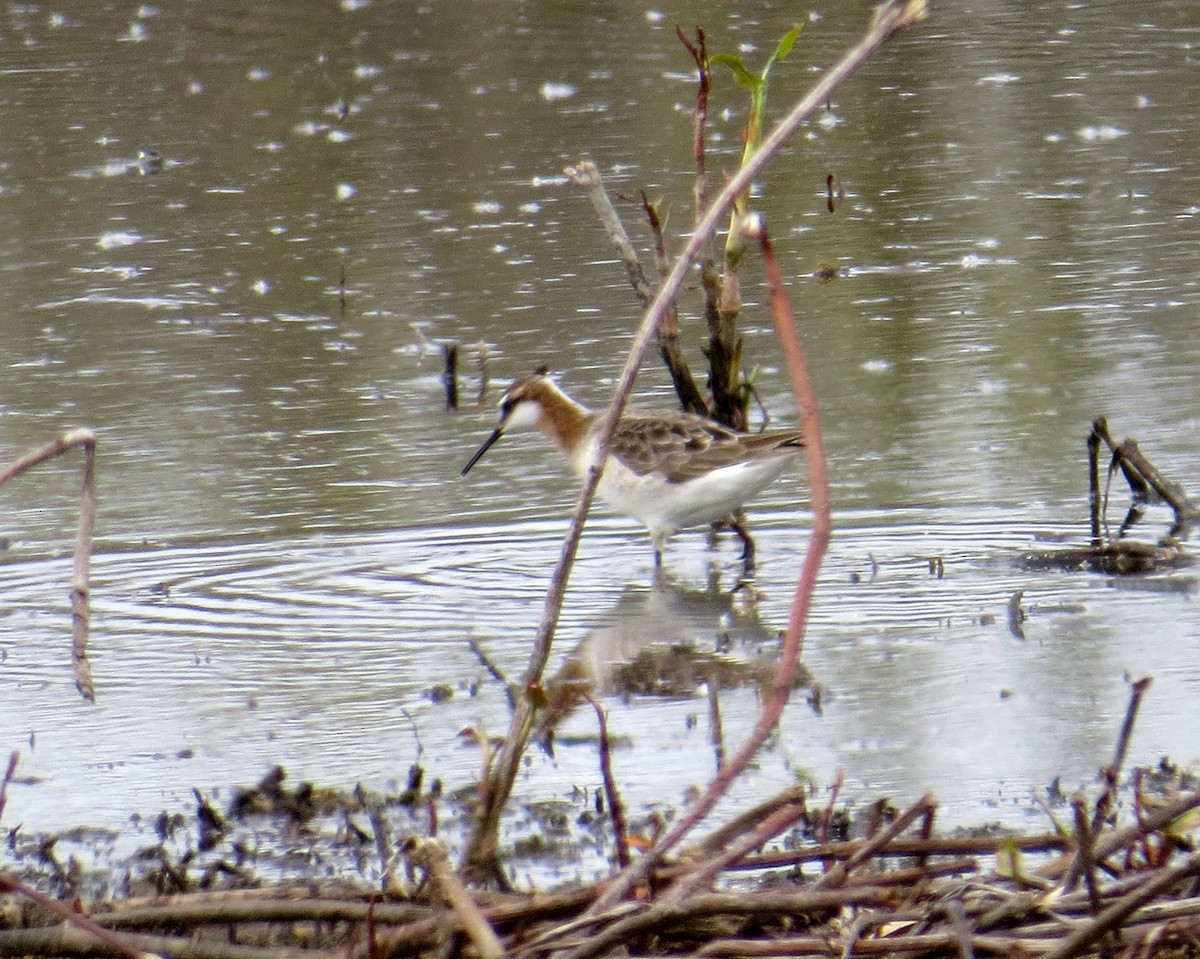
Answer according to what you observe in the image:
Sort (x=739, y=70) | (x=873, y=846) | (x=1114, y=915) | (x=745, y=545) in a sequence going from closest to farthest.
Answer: (x=1114, y=915)
(x=873, y=846)
(x=739, y=70)
(x=745, y=545)

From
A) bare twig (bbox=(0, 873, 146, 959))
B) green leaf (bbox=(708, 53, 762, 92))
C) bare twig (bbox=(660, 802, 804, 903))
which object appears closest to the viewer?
bare twig (bbox=(0, 873, 146, 959))

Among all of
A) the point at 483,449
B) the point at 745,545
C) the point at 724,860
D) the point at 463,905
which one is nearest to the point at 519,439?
the point at 483,449

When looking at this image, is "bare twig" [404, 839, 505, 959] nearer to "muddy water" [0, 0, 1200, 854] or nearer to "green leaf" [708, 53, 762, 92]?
"muddy water" [0, 0, 1200, 854]

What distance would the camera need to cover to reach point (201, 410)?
31.1ft

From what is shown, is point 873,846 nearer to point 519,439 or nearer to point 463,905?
point 463,905

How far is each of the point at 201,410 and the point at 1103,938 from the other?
7.05 metres

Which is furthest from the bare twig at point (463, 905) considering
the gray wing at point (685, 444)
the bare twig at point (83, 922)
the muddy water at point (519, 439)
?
the gray wing at point (685, 444)

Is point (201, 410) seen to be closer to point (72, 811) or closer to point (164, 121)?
point (72, 811)

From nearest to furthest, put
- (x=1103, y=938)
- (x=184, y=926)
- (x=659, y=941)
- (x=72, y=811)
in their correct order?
(x=1103, y=938) → (x=659, y=941) → (x=184, y=926) → (x=72, y=811)

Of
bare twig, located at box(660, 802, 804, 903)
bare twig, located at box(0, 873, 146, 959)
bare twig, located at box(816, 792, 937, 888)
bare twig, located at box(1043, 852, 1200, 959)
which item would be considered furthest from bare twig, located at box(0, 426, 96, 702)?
bare twig, located at box(1043, 852, 1200, 959)

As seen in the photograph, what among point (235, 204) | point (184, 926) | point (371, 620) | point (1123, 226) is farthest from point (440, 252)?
point (184, 926)

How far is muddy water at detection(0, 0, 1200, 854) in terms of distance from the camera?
5629 mm

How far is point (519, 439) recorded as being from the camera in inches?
366

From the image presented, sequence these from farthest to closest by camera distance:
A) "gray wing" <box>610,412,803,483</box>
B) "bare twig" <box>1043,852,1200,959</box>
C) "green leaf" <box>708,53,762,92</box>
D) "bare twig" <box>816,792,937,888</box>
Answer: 1. "gray wing" <box>610,412,803,483</box>
2. "green leaf" <box>708,53,762,92</box>
3. "bare twig" <box>816,792,937,888</box>
4. "bare twig" <box>1043,852,1200,959</box>
